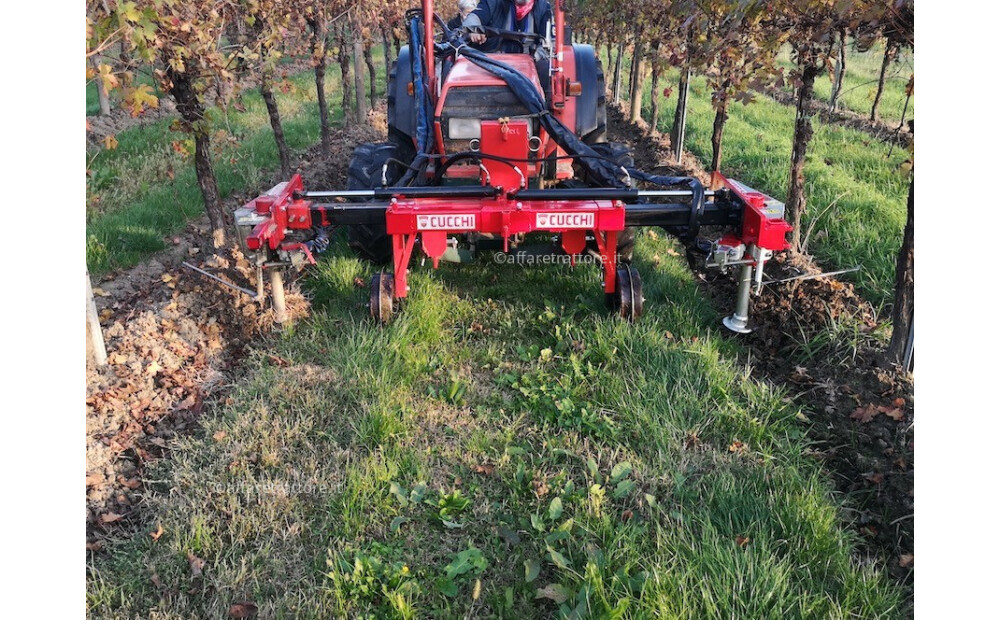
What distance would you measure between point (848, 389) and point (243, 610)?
9.99 ft

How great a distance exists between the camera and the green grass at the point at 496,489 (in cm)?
244

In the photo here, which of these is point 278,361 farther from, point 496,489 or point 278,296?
point 496,489

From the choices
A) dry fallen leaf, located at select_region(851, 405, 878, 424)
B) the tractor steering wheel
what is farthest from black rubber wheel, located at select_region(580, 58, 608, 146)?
dry fallen leaf, located at select_region(851, 405, 878, 424)

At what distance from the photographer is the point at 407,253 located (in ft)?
13.9

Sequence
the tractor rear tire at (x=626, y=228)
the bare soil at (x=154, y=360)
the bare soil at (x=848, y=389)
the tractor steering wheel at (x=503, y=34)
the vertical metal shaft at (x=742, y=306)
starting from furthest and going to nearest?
1. the tractor steering wheel at (x=503, y=34)
2. the tractor rear tire at (x=626, y=228)
3. the vertical metal shaft at (x=742, y=306)
4. the bare soil at (x=154, y=360)
5. the bare soil at (x=848, y=389)

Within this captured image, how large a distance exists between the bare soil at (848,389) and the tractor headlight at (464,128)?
2.12 metres

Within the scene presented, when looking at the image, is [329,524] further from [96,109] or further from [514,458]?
[96,109]

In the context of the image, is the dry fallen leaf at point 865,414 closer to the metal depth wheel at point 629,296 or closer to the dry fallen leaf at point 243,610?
the metal depth wheel at point 629,296

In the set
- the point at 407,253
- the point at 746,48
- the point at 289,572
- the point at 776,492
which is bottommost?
the point at 289,572

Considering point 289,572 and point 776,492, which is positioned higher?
point 776,492

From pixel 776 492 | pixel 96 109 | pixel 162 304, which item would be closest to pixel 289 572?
pixel 776 492

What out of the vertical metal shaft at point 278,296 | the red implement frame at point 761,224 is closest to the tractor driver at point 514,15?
the red implement frame at point 761,224

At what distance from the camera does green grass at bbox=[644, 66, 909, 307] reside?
16.5 ft

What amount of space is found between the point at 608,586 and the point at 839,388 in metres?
1.90
